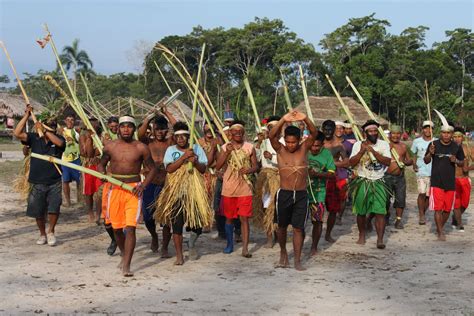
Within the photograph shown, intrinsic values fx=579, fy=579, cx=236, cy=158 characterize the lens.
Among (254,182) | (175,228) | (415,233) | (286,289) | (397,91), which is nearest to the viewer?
(286,289)

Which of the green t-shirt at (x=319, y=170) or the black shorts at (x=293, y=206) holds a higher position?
the green t-shirt at (x=319, y=170)

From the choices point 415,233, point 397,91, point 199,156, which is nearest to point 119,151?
point 199,156

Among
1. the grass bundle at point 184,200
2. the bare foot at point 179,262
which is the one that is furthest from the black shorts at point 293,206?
the bare foot at point 179,262

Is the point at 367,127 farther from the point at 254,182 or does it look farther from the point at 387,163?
the point at 254,182

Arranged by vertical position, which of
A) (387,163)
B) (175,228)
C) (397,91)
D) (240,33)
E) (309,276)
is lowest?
(309,276)

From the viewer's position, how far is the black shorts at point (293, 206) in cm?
639

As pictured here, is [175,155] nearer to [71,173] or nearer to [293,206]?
[293,206]

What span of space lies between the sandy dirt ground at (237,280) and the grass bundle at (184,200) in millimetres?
531

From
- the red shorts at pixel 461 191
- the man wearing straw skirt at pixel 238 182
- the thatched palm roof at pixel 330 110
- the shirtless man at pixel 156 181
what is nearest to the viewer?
the shirtless man at pixel 156 181

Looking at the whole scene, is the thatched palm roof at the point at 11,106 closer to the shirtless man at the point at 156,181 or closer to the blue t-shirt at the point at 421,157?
the blue t-shirt at the point at 421,157

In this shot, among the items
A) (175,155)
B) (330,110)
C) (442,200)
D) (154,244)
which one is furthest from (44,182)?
(330,110)

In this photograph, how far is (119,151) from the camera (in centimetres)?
623

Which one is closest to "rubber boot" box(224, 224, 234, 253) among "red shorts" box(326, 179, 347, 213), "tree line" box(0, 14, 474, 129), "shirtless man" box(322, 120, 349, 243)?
"shirtless man" box(322, 120, 349, 243)

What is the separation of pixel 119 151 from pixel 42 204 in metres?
1.91
